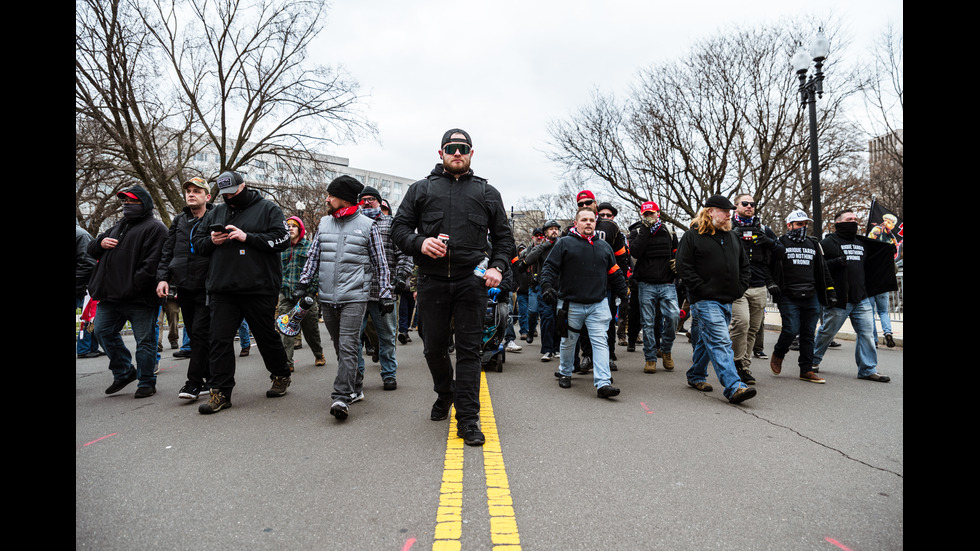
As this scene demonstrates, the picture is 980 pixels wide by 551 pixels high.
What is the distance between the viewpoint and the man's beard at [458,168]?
4070mm

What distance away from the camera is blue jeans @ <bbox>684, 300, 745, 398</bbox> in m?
5.14

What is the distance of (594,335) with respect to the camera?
18.5ft

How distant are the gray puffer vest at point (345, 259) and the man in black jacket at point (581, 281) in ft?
6.84

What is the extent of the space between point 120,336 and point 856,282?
334 inches

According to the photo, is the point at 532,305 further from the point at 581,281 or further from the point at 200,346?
the point at 200,346

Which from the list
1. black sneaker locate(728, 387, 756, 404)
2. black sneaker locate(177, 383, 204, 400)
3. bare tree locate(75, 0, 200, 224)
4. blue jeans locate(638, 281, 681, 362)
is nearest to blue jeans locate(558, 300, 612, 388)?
black sneaker locate(728, 387, 756, 404)

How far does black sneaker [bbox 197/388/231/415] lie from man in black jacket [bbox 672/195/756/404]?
466 cm

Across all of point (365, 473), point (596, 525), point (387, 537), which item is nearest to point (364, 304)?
point (365, 473)

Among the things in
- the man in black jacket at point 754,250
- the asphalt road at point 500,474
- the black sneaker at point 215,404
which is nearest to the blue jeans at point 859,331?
the man in black jacket at point 754,250

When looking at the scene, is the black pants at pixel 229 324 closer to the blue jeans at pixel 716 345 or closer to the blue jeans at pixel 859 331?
the blue jeans at pixel 716 345

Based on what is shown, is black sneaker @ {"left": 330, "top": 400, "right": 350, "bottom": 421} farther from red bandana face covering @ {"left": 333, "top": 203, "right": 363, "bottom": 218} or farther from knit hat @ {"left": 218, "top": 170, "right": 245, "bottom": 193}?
knit hat @ {"left": 218, "top": 170, "right": 245, "bottom": 193}

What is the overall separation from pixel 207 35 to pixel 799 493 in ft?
79.1

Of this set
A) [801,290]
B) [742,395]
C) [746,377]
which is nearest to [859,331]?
[801,290]
